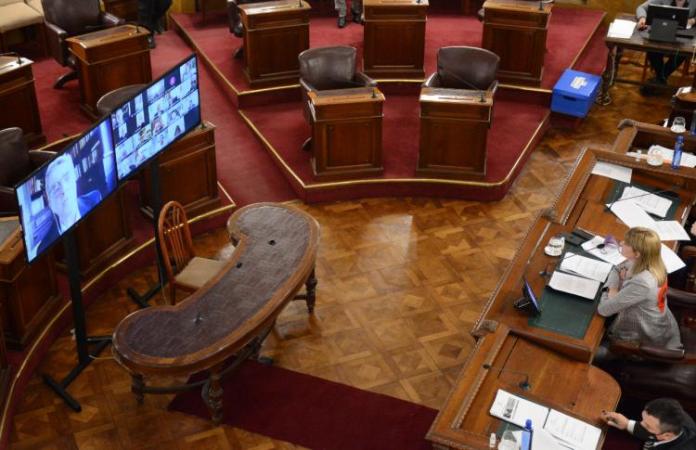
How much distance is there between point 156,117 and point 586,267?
2663 millimetres

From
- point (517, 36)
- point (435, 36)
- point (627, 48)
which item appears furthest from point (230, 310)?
point (435, 36)

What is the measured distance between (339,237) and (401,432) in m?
2.01

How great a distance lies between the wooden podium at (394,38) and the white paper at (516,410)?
15.7 ft

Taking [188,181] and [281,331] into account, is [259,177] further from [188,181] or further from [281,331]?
[281,331]

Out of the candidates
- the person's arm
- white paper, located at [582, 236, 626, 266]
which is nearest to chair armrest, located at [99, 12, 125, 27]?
white paper, located at [582, 236, 626, 266]

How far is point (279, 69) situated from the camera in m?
8.36

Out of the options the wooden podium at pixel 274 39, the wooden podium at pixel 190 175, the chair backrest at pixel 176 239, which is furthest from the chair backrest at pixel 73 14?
the chair backrest at pixel 176 239

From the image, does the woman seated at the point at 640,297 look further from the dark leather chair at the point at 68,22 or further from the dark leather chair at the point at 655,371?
the dark leather chair at the point at 68,22

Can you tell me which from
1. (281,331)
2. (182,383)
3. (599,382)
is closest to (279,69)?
(281,331)

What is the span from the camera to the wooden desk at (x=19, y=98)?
6887 millimetres

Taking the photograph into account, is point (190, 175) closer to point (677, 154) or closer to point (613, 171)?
point (613, 171)

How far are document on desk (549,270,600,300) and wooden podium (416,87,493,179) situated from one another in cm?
212

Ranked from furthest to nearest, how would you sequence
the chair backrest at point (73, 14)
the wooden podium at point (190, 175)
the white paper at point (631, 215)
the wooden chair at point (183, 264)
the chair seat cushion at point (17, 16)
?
1. the chair seat cushion at point (17, 16)
2. the chair backrest at point (73, 14)
3. the wooden podium at point (190, 175)
4. the white paper at point (631, 215)
5. the wooden chair at point (183, 264)

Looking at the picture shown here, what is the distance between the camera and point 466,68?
24.6 ft
